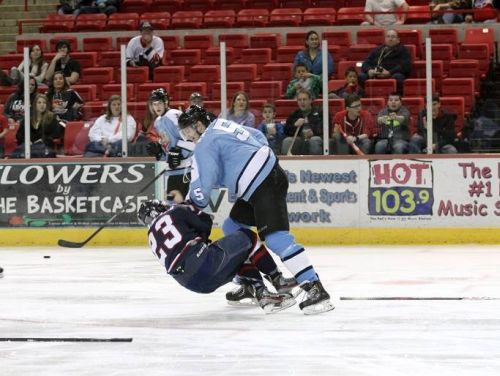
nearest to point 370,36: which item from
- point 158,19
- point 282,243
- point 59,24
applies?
point 158,19

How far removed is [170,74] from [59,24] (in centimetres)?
318

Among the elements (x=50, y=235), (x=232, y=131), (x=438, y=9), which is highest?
(x=438, y=9)

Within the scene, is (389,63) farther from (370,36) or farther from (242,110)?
(242,110)

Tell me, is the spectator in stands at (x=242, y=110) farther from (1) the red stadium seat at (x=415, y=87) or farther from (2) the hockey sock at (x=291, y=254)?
(2) the hockey sock at (x=291, y=254)

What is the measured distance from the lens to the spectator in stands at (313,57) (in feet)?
38.4

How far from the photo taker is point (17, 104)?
12102 mm

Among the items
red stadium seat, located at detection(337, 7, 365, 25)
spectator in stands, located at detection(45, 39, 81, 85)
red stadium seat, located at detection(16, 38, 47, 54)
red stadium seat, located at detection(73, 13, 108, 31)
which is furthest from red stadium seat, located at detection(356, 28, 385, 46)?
red stadium seat, located at detection(16, 38, 47, 54)

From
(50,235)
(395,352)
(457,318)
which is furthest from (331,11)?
(395,352)

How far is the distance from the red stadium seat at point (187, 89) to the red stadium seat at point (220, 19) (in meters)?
2.73

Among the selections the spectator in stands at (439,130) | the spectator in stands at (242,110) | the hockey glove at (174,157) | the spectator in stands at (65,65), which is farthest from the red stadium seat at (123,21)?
the hockey glove at (174,157)

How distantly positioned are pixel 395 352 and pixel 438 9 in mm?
9396

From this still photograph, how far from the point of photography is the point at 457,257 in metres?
9.98

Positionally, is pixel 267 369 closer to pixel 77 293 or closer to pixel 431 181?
pixel 77 293

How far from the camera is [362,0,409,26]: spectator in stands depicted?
13.7m
